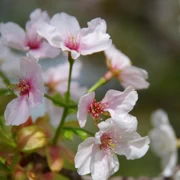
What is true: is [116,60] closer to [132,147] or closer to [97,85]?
[97,85]

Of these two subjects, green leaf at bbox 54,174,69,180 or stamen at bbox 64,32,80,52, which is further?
green leaf at bbox 54,174,69,180

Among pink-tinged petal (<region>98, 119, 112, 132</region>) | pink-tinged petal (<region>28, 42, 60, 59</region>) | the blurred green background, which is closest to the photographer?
pink-tinged petal (<region>98, 119, 112, 132</region>)

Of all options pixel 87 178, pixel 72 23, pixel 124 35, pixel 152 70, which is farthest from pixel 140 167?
pixel 72 23

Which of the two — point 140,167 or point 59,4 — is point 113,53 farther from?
point 59,4

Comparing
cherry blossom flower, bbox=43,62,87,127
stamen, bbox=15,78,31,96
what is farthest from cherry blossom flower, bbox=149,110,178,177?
stamen, bbox=15,78,31,96

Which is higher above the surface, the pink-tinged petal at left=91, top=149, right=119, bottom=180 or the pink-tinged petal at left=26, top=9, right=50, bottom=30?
the pink-tinged petal at left=26, top=9, right=50, bottom=30

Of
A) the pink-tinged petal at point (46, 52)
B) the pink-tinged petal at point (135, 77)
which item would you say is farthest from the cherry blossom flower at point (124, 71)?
the pink-tinged petal at point (46, 52)

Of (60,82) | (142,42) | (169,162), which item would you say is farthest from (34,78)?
(142,42)

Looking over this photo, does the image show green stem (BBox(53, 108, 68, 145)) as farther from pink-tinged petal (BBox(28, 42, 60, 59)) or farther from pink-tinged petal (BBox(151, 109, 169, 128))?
pink-tinged petal (BBox(151, 109, 169, 128))
